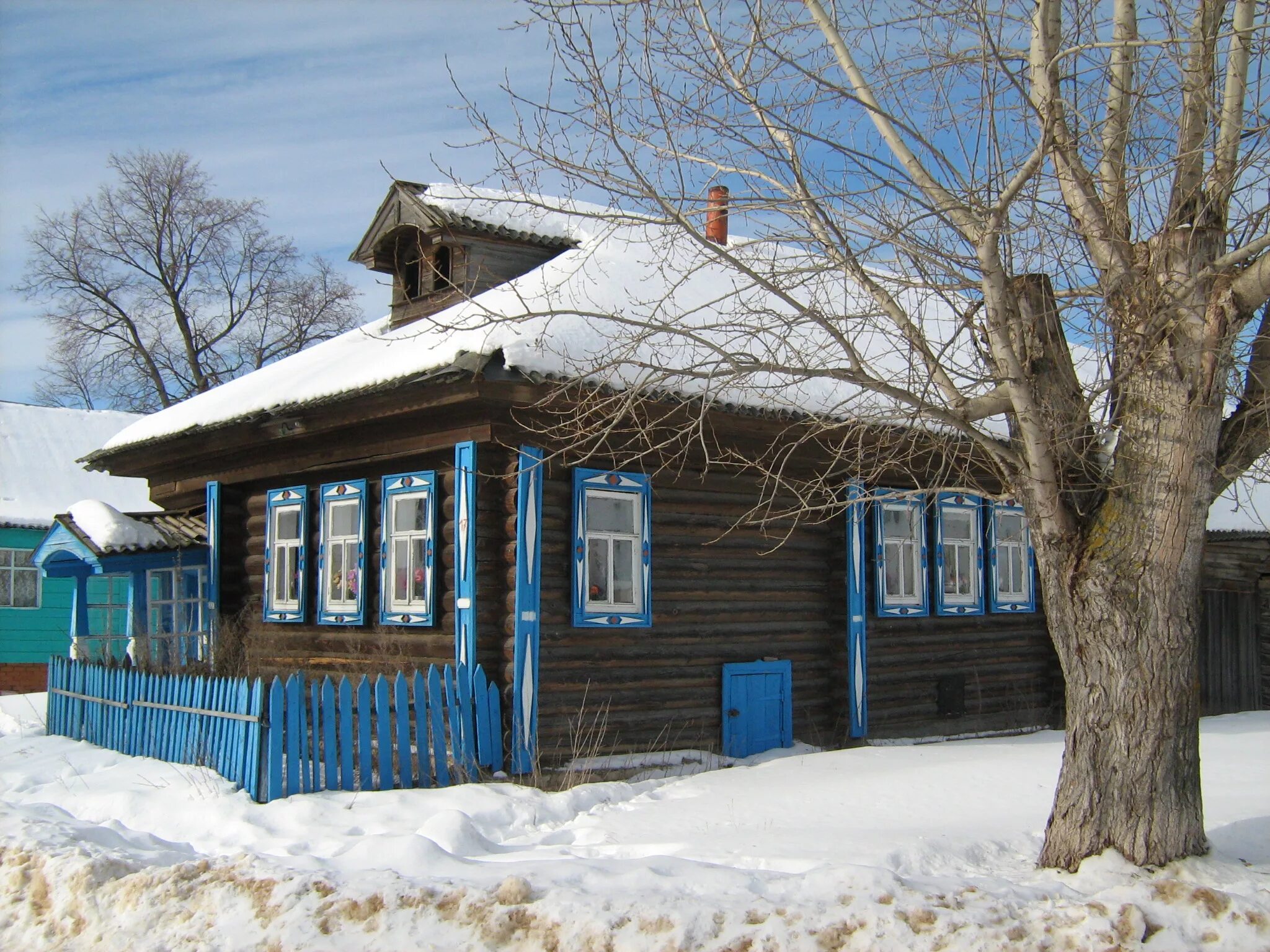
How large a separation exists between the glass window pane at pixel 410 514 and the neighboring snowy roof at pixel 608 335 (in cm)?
122

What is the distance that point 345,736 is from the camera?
8.81 metres

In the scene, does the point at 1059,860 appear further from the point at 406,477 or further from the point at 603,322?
the point at 406,477

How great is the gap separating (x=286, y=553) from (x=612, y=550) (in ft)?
13.1

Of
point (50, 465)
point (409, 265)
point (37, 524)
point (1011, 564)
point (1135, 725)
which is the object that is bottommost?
point (1135, 725)

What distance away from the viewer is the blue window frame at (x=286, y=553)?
11.9 meters

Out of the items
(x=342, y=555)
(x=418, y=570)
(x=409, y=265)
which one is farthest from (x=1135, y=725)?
(x=409, y=265)

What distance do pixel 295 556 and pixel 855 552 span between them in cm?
576

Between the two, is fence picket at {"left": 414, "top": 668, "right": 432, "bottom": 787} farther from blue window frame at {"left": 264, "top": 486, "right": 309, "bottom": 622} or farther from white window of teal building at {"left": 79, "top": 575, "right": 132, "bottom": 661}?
white window of teal building at {"left": 79, "top": 575, "right": 132, "bottom": 661}

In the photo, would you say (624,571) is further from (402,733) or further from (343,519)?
(343,519)

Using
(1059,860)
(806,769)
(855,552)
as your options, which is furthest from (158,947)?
(855,552)

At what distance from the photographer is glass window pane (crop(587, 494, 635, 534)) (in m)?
10.2

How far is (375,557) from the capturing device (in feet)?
36.2

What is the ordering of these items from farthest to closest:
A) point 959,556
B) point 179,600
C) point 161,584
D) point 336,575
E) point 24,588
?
point 24,588 < point 161,584 < point 959,556 < point 179,600 < point 336,575

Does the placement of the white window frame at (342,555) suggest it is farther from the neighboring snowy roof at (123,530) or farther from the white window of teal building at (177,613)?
the neighboring snowy roof at (123,530)
